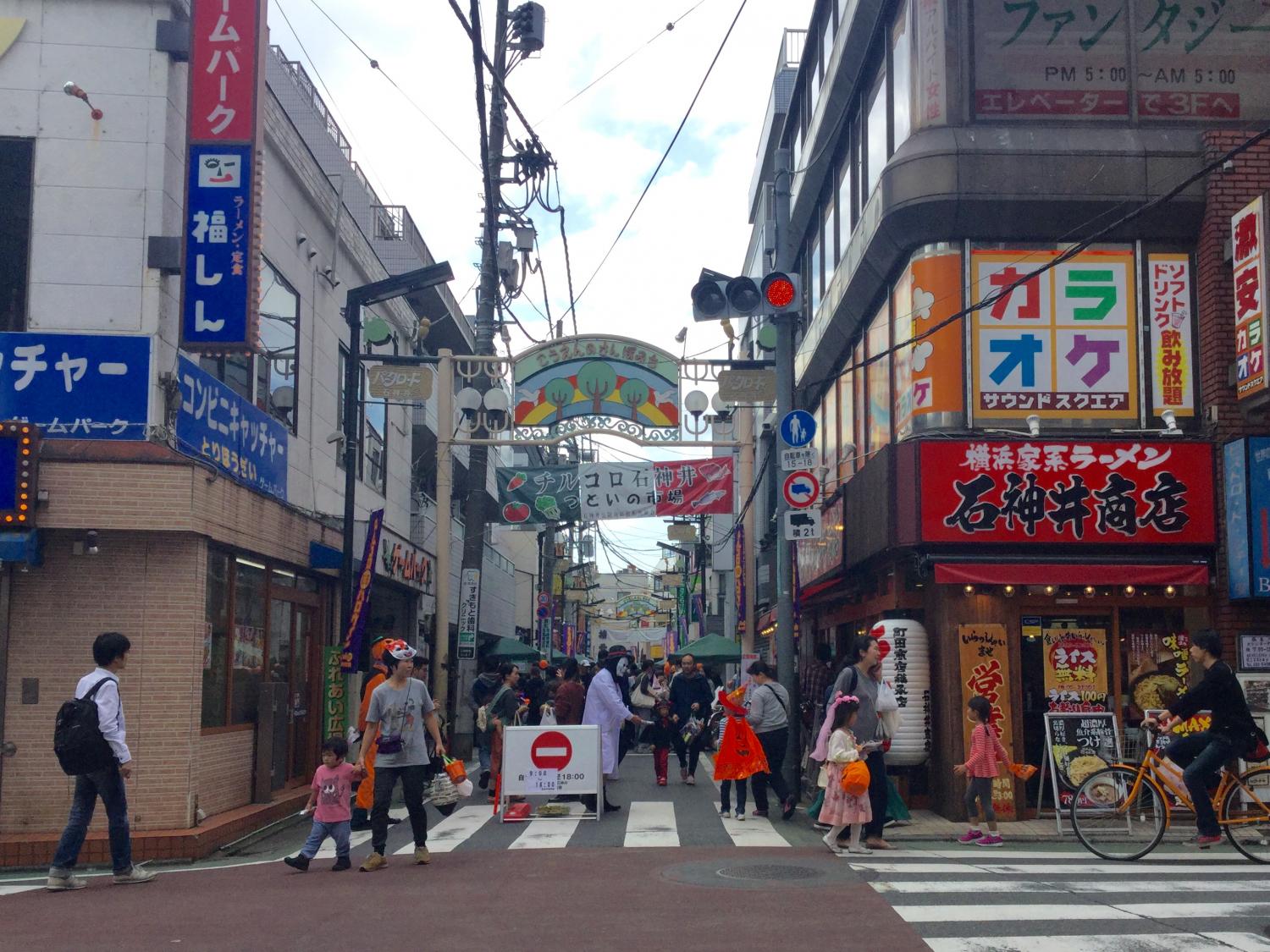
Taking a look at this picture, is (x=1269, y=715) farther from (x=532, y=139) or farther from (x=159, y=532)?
(x=532, y=139)

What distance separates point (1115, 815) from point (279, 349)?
11234mm

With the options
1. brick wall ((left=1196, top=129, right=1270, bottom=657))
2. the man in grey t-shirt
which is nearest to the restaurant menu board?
brick wall ((left=1196, top=129, right=1270, bottom=657))

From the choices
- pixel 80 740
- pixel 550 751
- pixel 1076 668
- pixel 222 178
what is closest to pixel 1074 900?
pixel 1076 668

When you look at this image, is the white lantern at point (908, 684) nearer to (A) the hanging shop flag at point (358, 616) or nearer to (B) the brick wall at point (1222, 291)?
(B) the brick wall at point (1222, 291)

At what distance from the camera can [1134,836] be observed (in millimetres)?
10703

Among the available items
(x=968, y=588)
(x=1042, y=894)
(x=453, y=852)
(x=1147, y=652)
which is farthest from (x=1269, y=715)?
(x=453, y=852)

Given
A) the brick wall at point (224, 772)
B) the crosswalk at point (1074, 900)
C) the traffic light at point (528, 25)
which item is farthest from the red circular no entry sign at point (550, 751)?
the traffic light at point (528, 25)

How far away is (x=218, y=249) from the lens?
471 inches

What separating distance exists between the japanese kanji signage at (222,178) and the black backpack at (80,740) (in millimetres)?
3735

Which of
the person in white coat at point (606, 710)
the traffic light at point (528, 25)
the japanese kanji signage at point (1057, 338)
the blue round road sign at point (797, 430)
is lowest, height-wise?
the person in white coat at point (606, 710)

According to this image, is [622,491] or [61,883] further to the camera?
[622,491]

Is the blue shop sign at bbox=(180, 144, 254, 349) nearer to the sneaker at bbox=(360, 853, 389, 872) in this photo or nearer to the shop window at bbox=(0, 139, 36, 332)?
the shop window at bbox=(0, 139, 36, 332)

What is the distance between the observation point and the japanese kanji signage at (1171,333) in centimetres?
1452

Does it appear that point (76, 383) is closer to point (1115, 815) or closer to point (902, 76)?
point (1115, 815)
